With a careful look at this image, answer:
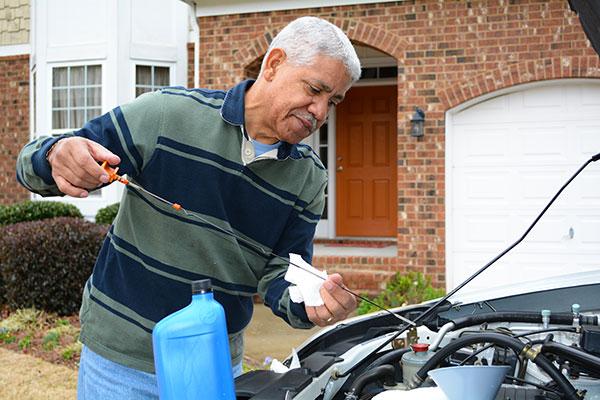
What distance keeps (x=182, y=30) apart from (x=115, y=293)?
402 inches

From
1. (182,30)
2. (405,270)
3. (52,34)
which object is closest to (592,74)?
(405,270)

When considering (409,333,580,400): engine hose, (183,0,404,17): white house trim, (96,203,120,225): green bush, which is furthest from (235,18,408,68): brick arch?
(409,333,580,400): engine hose

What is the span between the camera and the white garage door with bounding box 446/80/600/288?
336 inches

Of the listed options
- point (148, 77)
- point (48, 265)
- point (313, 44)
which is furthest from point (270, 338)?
point (148, 77)

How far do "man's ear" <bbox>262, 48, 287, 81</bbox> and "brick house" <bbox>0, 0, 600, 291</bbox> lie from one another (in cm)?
660

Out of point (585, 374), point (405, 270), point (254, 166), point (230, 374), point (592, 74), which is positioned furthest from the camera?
point (405, 270)

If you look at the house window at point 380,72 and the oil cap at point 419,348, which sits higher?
the house window at point 380,72

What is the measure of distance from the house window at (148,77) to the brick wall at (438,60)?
3.80 meters

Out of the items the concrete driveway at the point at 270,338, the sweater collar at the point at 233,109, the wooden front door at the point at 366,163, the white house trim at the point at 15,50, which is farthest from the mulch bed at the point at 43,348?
the white house trim at the point at 15,50

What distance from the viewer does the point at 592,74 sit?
8211 mm

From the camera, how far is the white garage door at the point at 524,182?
8523 mm

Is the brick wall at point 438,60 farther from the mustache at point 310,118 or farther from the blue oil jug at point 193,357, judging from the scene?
the blue oil jug at point 193,357

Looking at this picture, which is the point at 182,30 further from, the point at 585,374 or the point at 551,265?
the point at 585,374

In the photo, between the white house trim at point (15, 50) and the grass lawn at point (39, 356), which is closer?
the grass lawn at point (39, 356)
